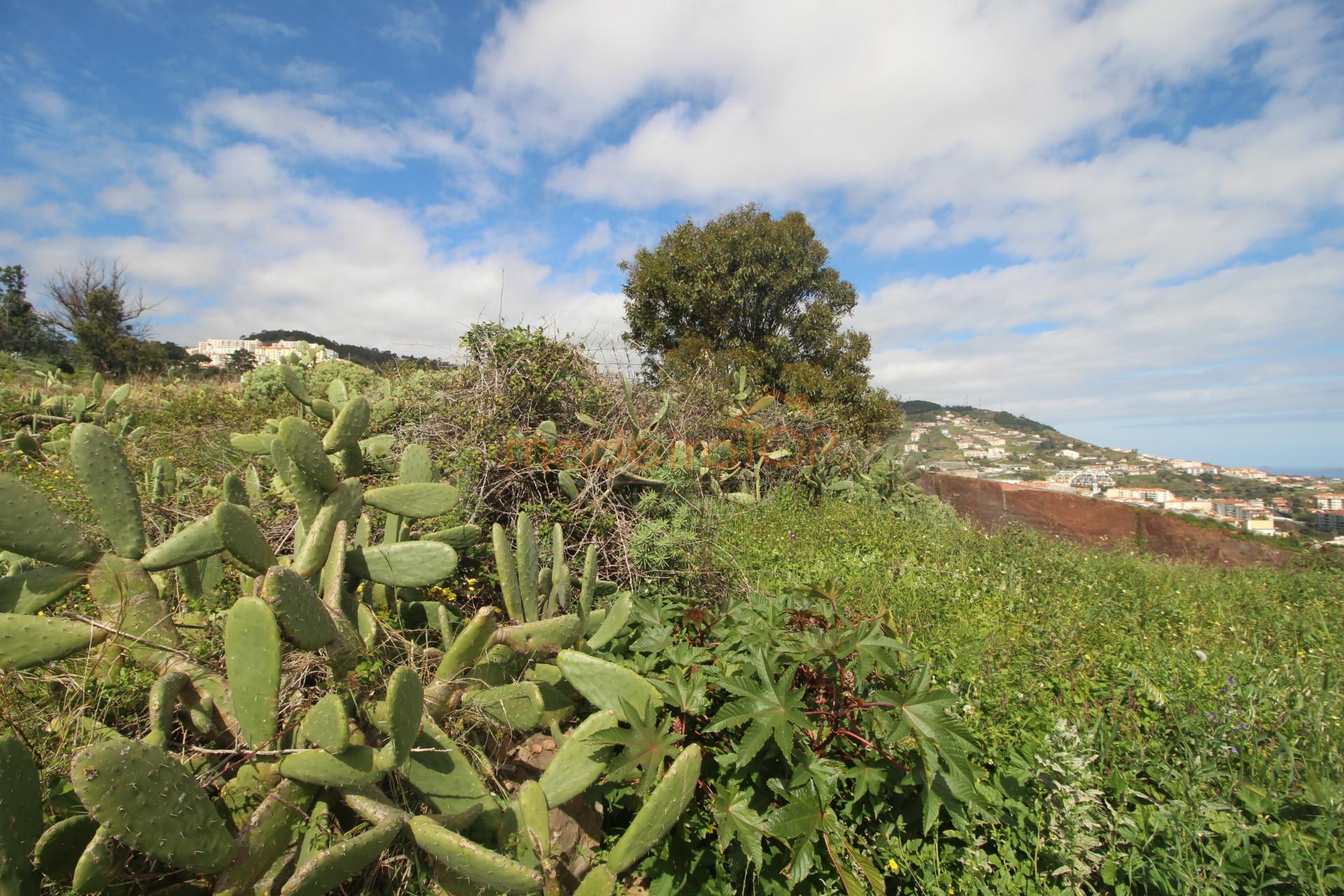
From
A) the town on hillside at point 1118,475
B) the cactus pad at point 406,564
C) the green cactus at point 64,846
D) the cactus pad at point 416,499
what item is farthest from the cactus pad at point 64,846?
the town on hillside at point 1118,475

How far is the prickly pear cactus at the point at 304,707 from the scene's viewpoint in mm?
1229

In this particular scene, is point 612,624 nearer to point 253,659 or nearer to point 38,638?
point 253,659

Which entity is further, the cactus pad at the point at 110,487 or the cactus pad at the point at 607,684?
the cactus pad at the point at 607,684

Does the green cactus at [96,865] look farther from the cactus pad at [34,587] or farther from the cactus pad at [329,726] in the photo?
the cactus pad at [34,587]

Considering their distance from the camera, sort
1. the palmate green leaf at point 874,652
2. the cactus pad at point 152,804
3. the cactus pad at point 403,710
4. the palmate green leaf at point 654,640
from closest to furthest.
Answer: the cactus pad at point 152,804 → the cactus pad at point 403,710 → the palmate green leaf at point 874,652 → the palmate green leaf at point 654,640

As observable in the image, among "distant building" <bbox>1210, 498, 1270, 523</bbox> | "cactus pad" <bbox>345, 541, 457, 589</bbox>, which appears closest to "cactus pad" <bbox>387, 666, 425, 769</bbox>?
"cactus pad" <bbox>345, 541, 457, 589</bbox>

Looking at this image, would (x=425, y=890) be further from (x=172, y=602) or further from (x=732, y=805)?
(x=172, y=602)

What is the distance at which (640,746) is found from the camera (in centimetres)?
161

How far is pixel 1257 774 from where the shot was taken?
178 centimetres

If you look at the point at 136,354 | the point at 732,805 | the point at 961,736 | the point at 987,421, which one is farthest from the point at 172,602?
the point at 987,421

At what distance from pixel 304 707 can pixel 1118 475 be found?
15097 millimetres

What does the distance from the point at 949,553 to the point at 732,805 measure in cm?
336

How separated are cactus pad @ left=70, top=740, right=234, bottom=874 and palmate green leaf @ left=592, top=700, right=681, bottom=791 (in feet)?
2.76

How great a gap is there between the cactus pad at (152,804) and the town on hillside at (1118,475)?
689 cm
